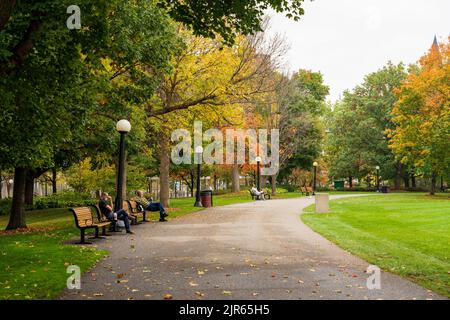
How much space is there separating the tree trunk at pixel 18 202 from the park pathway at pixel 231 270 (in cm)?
782

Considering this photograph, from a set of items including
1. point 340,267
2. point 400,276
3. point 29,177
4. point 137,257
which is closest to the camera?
point 400,276

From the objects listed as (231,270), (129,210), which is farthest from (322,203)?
(231,270)

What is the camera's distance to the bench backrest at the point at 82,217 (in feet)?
39.7

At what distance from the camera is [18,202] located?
19.8m

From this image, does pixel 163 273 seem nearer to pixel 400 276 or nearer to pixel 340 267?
pixel 340 267

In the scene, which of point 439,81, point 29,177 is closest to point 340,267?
point 29,177

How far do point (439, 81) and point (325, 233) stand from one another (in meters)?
33.9

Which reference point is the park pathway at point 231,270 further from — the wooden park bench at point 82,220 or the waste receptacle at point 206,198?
the waste receptacle at point 206,198

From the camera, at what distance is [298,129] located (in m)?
49.5

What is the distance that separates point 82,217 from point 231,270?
231 inches

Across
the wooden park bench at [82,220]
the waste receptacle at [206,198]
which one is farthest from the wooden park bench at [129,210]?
the waste receptacle at [206,198]
